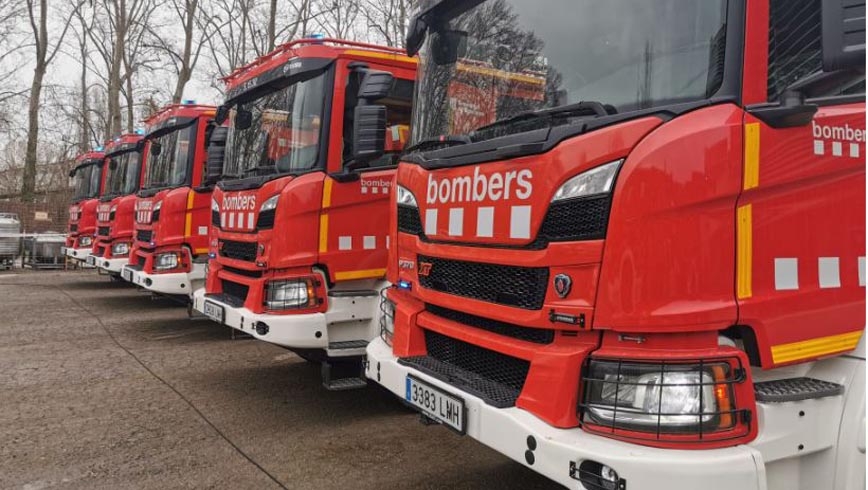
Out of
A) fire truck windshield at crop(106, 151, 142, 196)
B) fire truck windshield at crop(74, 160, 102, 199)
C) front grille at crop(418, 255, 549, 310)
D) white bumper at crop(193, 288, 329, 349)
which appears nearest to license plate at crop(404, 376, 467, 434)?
front grille at crop(418, 255, 549, 310)

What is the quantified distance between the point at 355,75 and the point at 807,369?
144 inches

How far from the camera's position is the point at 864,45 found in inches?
75.2

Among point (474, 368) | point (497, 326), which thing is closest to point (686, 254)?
point (497, 326)

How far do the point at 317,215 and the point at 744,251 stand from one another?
332 cm

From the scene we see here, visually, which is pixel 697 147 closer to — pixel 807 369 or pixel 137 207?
pixel 807 369

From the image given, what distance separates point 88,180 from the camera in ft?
48.4

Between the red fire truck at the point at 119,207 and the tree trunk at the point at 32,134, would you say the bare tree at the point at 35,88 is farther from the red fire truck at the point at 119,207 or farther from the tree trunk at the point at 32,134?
the red fire truck at the point at 119,207

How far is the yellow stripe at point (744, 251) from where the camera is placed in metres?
2.19

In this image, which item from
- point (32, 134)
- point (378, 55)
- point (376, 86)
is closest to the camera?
point (376, 86)

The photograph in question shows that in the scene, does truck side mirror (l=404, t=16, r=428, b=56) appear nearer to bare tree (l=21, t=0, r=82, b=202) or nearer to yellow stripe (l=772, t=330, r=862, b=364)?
yellow stripe (l=772, t=330, r=862, b=364)

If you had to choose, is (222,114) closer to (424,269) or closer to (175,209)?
(175,209)

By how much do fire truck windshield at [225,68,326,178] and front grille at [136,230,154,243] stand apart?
3.31 metres

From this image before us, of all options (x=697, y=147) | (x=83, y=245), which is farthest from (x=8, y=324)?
(x=697, y=147)

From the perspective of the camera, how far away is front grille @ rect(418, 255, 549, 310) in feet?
8.36
